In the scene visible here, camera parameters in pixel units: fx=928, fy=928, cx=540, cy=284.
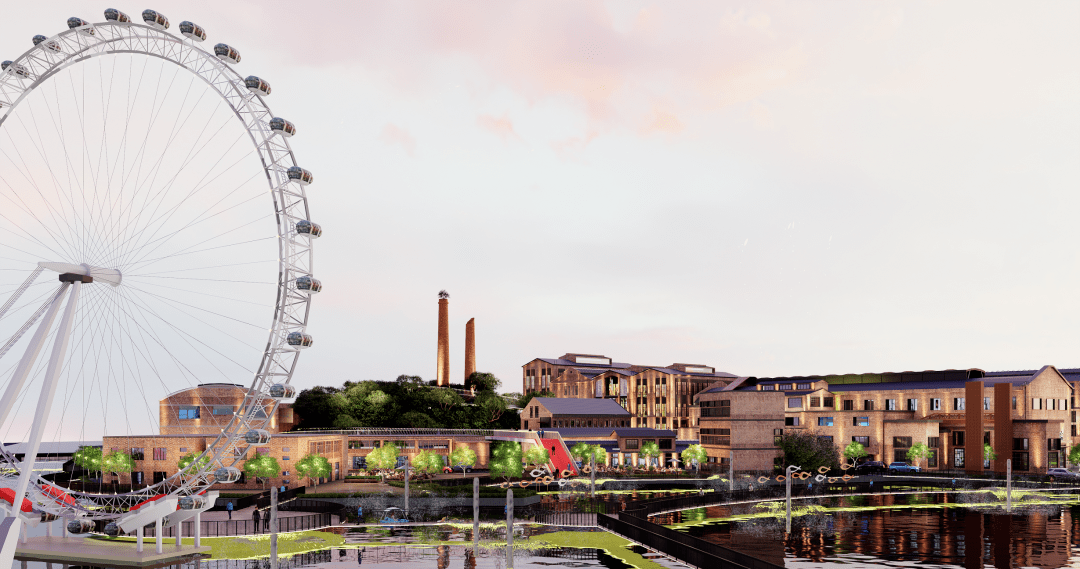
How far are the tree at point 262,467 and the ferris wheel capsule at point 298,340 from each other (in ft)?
167

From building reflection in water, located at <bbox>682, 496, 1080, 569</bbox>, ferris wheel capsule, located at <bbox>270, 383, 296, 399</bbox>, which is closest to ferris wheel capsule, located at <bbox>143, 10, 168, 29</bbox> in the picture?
ferris wheel capsule, located at <bbox>270, 383, 296, 399</bbox>

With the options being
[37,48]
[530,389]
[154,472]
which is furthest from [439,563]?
[530,389]

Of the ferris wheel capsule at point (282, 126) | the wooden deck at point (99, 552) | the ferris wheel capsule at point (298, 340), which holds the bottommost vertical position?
the wooden deck at point (99, 552)

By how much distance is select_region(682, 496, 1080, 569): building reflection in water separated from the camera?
6306 centimetres

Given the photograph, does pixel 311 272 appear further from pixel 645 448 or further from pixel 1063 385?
pixel 1063 385

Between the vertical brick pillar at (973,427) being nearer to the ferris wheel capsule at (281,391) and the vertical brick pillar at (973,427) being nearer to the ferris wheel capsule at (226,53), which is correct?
the ferris wheel capsule at (281,391)

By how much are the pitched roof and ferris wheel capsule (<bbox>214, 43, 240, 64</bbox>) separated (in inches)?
3443

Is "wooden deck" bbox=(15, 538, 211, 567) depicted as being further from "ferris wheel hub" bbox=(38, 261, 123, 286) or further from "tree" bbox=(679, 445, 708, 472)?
"tree" bbox=(679, 445, 708, 472)

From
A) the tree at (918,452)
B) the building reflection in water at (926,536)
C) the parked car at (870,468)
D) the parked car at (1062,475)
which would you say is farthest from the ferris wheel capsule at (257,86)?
the tree at (918,452)

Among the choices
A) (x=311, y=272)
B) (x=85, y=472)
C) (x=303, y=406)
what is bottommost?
(x=85, y=472)

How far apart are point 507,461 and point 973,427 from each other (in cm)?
6847

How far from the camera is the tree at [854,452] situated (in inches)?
5187

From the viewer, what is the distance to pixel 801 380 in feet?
479

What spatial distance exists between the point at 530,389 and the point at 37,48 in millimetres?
141938
